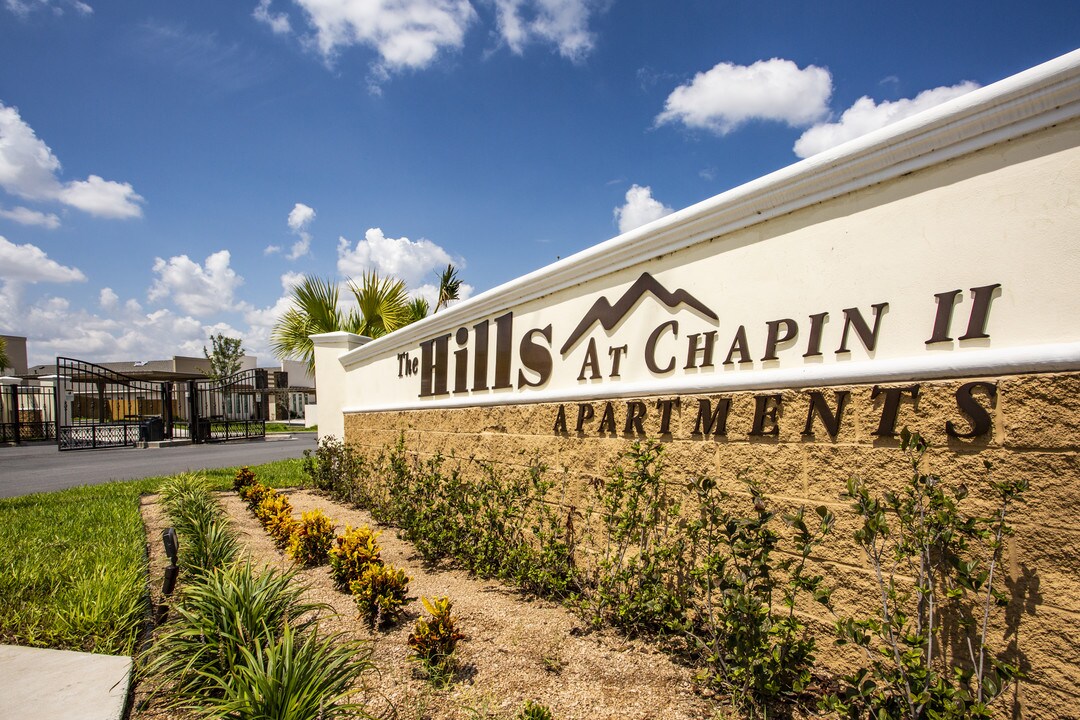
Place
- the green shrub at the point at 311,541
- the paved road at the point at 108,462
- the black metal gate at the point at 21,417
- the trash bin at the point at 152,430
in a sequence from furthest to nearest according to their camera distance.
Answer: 1. the black metal gate at the point at 21,417
2. the trash bin at the point at 152,430
3. the paved road at the point at 108,462
4. the green shrub at the point at 311,541

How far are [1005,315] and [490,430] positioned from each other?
13.5 ft

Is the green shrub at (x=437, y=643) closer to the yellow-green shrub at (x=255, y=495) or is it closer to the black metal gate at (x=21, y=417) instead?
the yellow-green shrub at (x=255, y=495)

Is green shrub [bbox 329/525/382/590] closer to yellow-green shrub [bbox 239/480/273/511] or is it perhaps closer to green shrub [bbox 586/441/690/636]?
green shrub [bbox 586/441/690/636]

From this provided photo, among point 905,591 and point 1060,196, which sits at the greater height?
point 1060,196

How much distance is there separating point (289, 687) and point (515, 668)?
1.26 m

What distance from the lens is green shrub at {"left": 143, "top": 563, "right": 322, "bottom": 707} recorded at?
2939 millimetres

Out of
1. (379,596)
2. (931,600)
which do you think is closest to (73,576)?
(379,596)

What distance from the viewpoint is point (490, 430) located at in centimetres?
558

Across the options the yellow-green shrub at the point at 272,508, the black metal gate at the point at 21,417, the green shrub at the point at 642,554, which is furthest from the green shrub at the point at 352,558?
the black metal gate at the point at 21,417

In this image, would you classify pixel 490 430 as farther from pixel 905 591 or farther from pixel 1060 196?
pixel 1060 196

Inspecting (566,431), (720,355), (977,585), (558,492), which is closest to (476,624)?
(558,492)

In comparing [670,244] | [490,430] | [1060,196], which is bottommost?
[490,430]

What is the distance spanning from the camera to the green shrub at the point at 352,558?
4348 millimetres

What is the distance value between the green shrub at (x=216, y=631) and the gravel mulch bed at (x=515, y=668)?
0.55 ft
